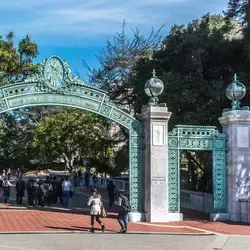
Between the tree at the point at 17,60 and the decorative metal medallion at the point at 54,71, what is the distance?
5477 mm

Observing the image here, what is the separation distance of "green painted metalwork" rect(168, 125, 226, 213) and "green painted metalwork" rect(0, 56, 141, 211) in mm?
1215

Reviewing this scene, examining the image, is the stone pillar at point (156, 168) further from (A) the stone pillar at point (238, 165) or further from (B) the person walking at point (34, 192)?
(B) the person walking at point (34, 192)

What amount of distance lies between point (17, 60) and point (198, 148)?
1042cm

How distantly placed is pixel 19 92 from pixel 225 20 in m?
16.6

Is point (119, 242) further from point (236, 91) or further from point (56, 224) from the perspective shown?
point (236, 91)

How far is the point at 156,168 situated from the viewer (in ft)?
57.2

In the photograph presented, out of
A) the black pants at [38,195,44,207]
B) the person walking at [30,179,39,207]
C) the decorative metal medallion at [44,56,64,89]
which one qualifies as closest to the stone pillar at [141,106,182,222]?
the decorative metal medallion at [44,56,64,89]

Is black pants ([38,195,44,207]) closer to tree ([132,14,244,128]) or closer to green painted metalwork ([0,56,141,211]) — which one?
green painted metalwork ([0,56,141,211])

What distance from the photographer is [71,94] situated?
17703 millimetres

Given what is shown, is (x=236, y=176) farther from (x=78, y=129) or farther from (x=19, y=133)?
(x=19, y=133)

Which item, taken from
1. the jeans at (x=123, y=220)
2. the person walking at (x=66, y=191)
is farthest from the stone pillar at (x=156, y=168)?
the person walking at (x=66, y=191)

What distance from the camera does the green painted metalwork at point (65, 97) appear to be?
17.3 m

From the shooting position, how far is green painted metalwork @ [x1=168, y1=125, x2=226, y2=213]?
18.0 m

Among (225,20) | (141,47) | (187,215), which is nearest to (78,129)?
(141,47)
